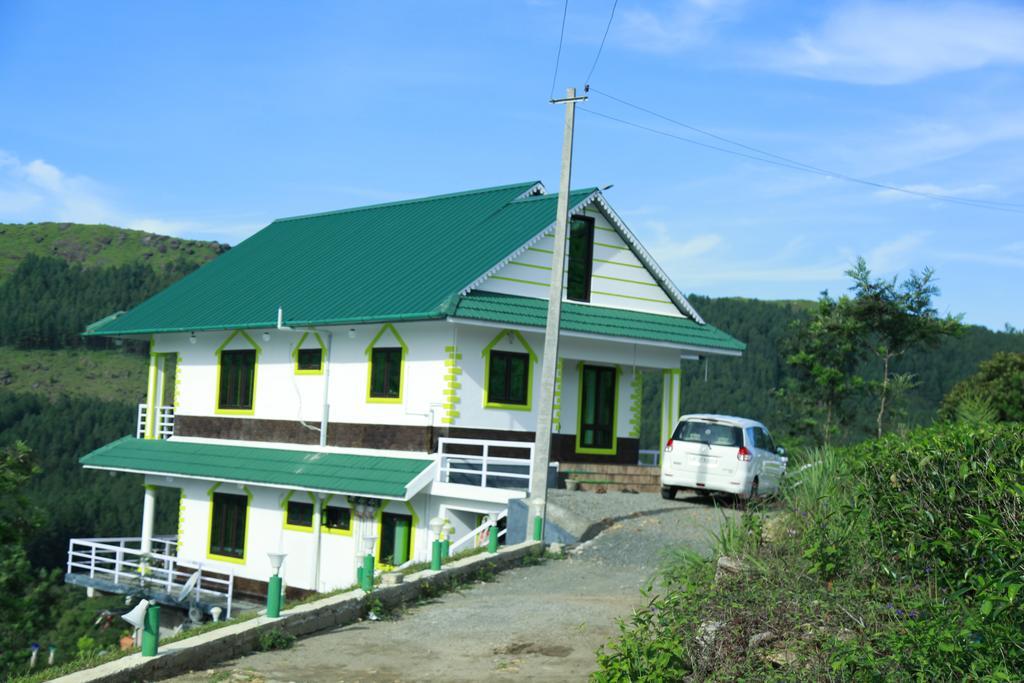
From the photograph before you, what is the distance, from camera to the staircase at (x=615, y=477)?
82.9 feet

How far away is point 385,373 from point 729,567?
14072mm

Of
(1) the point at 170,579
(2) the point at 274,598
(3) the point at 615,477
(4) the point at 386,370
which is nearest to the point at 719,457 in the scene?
(3) the point at 615,477

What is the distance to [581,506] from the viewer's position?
21297 millimetres

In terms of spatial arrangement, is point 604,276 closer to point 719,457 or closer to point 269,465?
point 719,457

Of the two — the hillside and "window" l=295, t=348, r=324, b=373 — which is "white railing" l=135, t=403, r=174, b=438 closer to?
"window" l=295, t=348, r=324, b=373

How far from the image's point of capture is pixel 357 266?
28.5 meters

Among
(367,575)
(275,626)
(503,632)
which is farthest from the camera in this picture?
(367,575)

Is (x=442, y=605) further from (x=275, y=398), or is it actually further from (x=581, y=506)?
(x=275, y=398)

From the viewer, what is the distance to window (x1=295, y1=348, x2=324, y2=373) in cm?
2728

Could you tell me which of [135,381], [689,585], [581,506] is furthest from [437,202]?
[135,381]

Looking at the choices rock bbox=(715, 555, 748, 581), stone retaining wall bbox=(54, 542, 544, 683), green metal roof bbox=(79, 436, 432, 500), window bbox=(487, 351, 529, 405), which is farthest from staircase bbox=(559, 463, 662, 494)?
rock bbox=(715, 555, 748, 581)

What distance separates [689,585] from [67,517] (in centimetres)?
6885

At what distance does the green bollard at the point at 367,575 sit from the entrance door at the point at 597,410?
12750mm

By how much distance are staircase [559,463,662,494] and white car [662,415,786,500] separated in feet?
7.22
